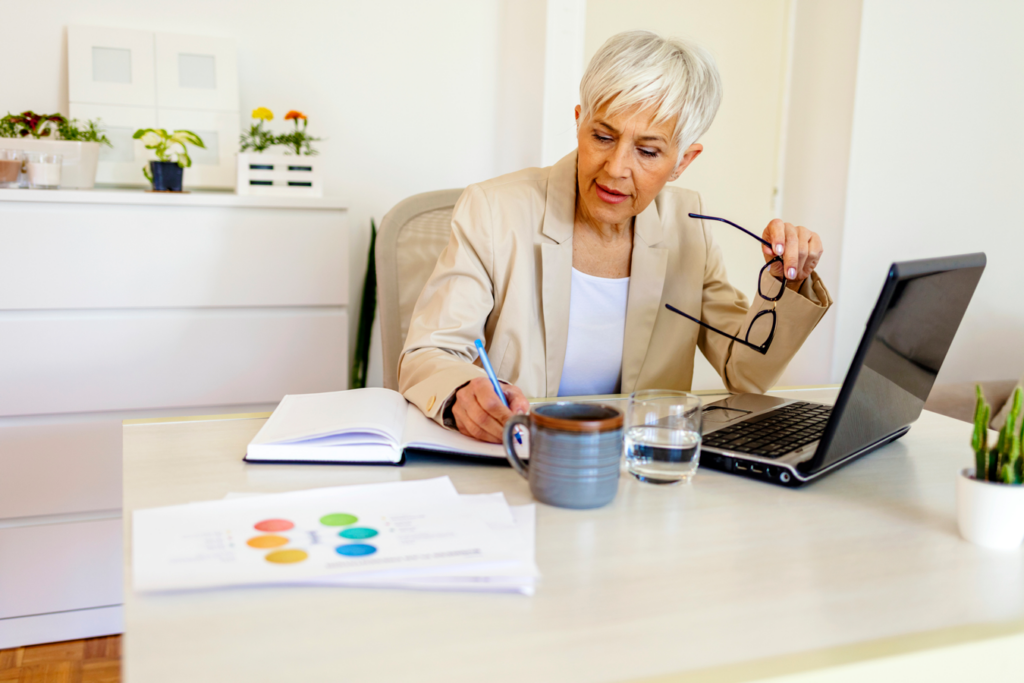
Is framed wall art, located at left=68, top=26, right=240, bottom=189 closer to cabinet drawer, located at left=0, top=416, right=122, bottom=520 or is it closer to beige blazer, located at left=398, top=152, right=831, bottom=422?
cabinet drawer, located at left=0, top=416, right=122, bottom=520

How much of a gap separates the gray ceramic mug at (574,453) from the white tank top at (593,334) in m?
0.77

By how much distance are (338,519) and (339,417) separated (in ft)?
0.96

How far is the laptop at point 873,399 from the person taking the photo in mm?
831

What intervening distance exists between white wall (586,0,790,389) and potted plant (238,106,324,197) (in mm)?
1418

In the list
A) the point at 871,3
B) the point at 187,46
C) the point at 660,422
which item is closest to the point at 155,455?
the point at 660,422

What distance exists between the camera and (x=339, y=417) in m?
1.02

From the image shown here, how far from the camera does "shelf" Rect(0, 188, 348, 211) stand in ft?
6.27

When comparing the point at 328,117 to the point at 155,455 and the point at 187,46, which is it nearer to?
the point at 187,46

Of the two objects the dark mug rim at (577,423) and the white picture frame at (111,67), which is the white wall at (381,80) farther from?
the dark mug rim at (577,423)

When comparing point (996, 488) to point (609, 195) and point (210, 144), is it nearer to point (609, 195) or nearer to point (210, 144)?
point (609, 195)

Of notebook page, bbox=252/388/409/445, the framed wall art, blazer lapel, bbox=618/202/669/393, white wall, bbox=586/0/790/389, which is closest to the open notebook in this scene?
notebook page, bbox=252/388/409/445

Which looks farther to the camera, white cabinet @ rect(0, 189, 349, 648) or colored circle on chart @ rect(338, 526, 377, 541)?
white cabinet @ rect(0, 189, 349, 648)

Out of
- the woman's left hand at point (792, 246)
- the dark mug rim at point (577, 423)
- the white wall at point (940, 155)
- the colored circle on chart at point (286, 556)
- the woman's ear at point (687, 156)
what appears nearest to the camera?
the colored circle on chart at point (286, 556)

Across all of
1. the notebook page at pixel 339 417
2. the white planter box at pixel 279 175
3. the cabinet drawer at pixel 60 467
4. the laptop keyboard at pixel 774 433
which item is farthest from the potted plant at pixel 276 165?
the laptop keyboard at pixel 774 433
